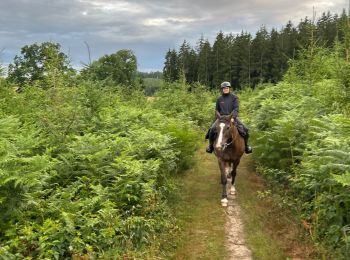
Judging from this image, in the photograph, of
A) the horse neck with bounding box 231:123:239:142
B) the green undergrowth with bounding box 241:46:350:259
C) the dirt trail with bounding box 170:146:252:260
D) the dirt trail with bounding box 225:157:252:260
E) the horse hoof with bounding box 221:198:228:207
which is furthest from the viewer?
the horse neck with bounding box 231:123:239:142

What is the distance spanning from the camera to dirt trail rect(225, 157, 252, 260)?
27.9 feet

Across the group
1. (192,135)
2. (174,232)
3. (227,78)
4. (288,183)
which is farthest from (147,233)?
(227,78)

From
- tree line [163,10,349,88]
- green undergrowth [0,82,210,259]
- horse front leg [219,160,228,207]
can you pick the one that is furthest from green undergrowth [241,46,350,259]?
tree line [163,10,349,88]

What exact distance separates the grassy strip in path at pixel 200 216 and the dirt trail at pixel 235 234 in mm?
150

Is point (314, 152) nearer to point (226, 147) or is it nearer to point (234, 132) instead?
point (234, 132)

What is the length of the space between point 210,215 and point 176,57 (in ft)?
249

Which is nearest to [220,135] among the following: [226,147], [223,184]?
[226,147]

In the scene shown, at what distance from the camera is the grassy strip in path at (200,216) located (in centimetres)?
870

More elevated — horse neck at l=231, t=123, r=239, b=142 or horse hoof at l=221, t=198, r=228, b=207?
horse neck at l=231, t=123, r=239, b=142

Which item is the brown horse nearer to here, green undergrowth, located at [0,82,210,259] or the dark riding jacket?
the dark riding jacket

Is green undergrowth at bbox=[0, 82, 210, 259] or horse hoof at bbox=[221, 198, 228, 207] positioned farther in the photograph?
horse hoof at bbox=[221, 198, 228, 207]

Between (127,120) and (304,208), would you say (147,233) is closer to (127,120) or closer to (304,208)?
(304,208)

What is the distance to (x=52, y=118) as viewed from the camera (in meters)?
10.7

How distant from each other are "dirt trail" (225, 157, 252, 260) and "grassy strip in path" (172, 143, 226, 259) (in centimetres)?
15
